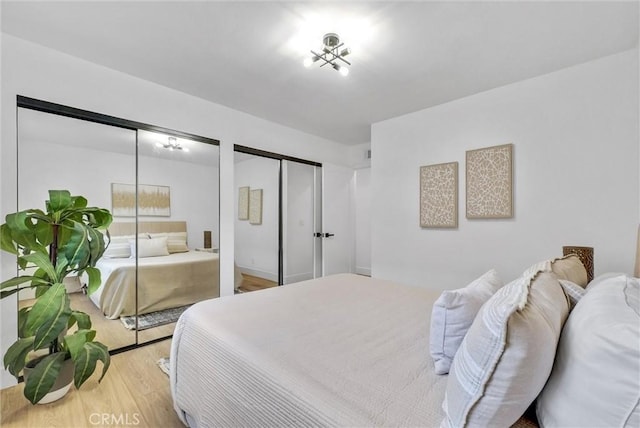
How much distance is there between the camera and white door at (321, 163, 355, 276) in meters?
4.76

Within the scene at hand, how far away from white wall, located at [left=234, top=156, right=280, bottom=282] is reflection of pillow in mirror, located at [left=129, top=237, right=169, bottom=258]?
2.65 feet

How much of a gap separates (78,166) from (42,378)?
162cm

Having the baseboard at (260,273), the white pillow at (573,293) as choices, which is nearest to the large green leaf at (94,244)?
the baseboard at (260,273)

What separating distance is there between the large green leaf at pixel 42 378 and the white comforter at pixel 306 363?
84cm

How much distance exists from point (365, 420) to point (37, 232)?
2230 mm

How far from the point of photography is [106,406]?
1.81 meters

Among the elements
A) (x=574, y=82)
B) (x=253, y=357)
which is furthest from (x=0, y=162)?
(x=574, y=82)

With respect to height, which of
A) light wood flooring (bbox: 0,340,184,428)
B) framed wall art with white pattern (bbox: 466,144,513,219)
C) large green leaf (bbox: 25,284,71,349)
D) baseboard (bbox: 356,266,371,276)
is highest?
framed wall art with white pattern (bbox: 466,144,513,219)

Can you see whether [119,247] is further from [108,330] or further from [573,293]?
[573,293]

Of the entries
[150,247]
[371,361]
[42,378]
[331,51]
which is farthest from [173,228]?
[371,361]

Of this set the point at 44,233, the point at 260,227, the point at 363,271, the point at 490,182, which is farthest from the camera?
the point at 363,271

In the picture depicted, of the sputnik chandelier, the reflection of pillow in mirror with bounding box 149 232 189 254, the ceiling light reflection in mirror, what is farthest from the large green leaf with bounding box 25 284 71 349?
the sputnik chandelier

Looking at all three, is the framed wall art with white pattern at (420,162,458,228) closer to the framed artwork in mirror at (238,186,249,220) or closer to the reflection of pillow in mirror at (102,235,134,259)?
the framed artwork in mirror at (238,186,249,220)

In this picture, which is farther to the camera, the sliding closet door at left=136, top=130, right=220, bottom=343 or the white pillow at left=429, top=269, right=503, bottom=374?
the sliding closet door at left=136, top=130, right=220, bottom=343
